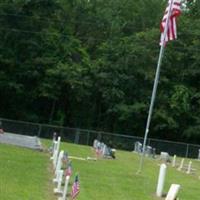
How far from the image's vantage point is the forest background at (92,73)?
55969mm

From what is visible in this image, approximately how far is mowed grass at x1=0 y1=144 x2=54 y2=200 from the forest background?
31076mm

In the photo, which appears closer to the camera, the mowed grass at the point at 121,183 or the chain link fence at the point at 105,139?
the mowed grass at the point at 121,183

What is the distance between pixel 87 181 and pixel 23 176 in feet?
6.89

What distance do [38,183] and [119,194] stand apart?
2210mm

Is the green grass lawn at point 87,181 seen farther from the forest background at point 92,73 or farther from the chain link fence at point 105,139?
the forest background at point 92,73

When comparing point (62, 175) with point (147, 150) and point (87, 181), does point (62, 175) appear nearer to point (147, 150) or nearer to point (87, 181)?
point (87, 181)

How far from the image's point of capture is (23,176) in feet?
57.4

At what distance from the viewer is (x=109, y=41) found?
197 feet

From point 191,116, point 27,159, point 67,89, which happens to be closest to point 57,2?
point 67,89

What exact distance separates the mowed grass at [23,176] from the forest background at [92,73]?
102ft

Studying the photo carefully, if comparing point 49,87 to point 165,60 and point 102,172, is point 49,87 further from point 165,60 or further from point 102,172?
point 102,172

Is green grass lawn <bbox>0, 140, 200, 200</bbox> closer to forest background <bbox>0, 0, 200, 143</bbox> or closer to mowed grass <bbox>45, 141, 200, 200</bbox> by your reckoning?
mowed grass <bbox>45, 141, 200, 200</bbox>

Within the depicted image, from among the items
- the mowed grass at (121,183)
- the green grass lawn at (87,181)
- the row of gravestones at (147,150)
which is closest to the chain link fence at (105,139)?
the row of gravestones at (147,150)

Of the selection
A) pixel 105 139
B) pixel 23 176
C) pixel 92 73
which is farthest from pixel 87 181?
pixel 92 73
